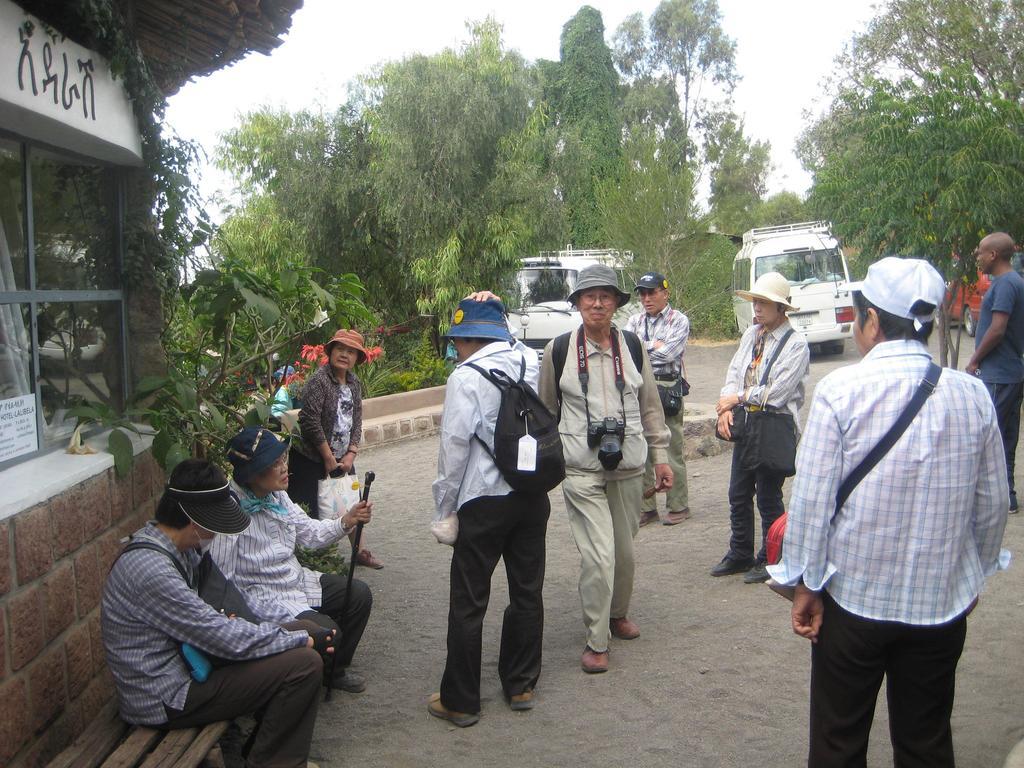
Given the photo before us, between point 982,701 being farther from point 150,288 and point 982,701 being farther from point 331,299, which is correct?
point 150,288

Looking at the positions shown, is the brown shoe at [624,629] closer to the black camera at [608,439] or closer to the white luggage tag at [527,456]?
the black camera at [608,439]

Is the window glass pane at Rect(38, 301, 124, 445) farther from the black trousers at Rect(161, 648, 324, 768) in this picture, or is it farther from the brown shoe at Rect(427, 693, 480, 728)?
the brown shoe at Rect(427, 693, 480, 728)

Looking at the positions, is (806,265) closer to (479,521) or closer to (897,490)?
(479,521)

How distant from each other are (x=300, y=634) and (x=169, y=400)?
1466 millimetres

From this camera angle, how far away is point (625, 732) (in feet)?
13.3

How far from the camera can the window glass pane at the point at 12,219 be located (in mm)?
3607

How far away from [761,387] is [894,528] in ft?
9.71

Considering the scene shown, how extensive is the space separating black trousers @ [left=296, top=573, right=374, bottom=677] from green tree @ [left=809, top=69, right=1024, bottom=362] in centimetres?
684

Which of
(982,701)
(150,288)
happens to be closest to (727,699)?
(982,701)

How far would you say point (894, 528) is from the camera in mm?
2643

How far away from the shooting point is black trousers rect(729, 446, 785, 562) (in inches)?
220

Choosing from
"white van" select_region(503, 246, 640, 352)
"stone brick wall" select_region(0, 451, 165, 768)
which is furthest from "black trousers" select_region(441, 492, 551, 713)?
"white van" select_region(503, 246, 640, 352)

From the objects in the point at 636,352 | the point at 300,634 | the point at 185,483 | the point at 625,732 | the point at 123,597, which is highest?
the point at 636,352

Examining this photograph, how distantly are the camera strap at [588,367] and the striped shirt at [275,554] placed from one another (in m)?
1.31
